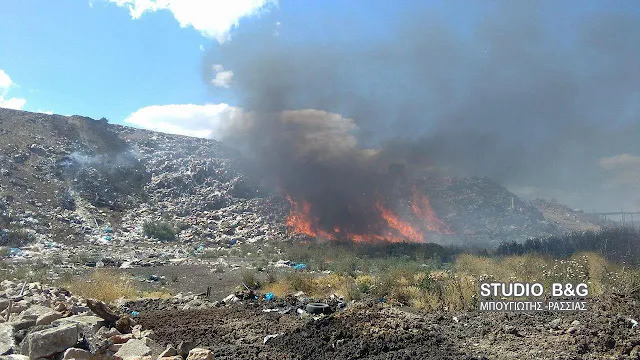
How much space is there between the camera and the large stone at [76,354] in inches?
185

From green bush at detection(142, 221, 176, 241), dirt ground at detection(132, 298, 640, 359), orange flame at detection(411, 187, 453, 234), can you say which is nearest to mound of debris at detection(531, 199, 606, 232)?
orange flame at detection(411, 187, 453, 234)

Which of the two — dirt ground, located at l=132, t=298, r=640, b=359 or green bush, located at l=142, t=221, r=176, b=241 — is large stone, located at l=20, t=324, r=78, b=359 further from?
green bush, located at l=142, t=221, r=176, b=241

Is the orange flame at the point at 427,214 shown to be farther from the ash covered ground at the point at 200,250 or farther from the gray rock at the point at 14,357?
the gray rock at the point at 14,357

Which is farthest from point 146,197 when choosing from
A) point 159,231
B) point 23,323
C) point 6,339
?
point 6,339

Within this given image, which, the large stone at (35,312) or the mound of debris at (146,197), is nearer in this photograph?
the large stone at (35,312)

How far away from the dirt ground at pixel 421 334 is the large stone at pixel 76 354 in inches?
81.2

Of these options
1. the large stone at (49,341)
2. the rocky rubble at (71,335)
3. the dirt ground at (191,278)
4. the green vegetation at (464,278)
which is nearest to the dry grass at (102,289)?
the dirt ground at (191,278)

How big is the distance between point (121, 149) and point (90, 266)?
2858 centimetres

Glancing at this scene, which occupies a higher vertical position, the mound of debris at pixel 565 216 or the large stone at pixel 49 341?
the mound of debris at pixel 565 216

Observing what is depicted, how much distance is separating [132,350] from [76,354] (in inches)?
49.1

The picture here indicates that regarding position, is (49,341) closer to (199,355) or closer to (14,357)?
(14,357)

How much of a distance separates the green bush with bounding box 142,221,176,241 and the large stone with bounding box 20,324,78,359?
82.1 feet

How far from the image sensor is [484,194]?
1774 inches

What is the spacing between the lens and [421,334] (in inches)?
262
